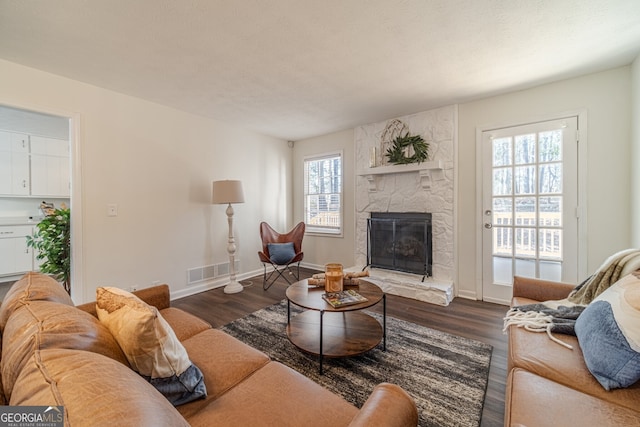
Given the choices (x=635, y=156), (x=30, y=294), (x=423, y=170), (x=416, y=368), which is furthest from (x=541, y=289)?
(x=30, y=294)

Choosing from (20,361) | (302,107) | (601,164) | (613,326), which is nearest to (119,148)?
(302,107)

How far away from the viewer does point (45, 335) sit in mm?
738

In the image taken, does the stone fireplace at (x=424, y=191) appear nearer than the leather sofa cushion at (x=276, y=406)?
No

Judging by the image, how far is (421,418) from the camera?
143 centimetres

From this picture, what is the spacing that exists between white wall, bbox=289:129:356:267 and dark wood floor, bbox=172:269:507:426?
118cm

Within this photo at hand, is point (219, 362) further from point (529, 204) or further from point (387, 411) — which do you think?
point (529, 204)

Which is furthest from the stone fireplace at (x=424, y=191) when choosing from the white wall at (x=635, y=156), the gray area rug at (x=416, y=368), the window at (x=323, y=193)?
the white wall at (x=635, y=156)

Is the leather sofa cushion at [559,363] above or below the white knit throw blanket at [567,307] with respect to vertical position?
below

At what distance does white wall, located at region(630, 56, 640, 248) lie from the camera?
2248 mm

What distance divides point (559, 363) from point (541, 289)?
999mm

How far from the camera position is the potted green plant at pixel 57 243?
272 cm

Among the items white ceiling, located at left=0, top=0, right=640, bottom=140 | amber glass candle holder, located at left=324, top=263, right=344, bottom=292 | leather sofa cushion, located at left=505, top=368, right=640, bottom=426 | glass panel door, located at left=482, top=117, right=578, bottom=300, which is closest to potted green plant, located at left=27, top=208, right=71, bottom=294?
white ceiling, located at left=0, top=0, right=640, bottom=140

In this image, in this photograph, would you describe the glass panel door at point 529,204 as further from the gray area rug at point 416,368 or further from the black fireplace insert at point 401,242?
the gray area rug at point 416,368

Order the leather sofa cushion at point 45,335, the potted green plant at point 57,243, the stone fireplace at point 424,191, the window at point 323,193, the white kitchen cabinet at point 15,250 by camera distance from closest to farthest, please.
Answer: the leather sofa cushion at point 45,335
the potted green plant at point 57,243
the stone fireplace at point 424,191
the white kitchen cabinet at point 15,250
the window at point 323,193
